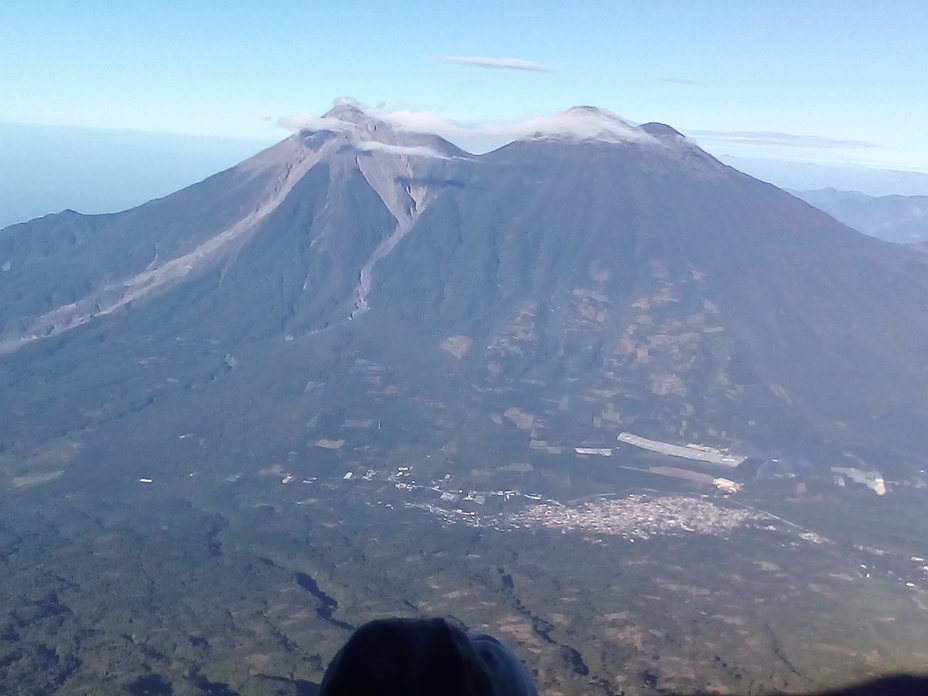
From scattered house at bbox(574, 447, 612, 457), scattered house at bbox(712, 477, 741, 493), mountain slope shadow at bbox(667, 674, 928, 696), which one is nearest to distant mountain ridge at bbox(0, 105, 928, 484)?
scattered house at bbox(574, 447, 612, 457)

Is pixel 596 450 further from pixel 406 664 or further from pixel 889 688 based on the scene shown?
pixel 406 664

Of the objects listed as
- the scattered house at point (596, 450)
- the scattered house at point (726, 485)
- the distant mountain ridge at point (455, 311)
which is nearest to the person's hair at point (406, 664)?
the scattered house at point (726, 485)

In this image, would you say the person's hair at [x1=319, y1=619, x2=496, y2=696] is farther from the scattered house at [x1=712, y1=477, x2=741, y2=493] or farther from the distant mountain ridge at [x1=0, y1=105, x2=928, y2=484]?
the distant mountain ridge at [x1=0, y1=105, x2=928, y2=484]

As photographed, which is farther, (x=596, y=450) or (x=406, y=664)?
(x=596, y=450)

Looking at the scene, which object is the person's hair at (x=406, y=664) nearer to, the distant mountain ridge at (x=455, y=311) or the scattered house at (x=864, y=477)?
the distant mountain ridge at (x=455, y=311)

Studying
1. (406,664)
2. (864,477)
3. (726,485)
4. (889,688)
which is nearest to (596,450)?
(726,485)

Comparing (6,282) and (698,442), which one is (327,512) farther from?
(6,282)

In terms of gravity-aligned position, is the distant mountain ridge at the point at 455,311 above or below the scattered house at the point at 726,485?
above
